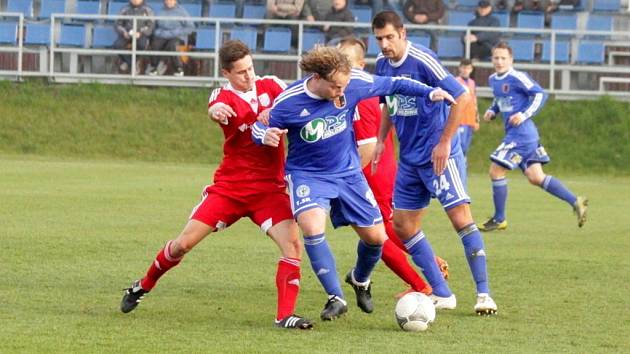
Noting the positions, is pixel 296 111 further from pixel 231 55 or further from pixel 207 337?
pixel 207 337

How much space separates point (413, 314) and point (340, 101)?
1281 mm

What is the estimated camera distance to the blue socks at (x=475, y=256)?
331 inches

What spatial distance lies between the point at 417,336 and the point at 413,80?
1578 mm

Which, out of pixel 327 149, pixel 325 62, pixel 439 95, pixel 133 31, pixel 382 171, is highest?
pixel 133 31

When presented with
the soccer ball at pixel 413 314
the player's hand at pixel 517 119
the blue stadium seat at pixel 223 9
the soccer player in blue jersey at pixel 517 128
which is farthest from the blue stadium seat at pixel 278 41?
the soccer ball at pixel 413 314

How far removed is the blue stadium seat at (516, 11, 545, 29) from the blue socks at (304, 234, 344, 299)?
18.9 metres

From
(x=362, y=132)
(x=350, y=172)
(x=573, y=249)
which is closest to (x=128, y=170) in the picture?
(x=573, y=249)

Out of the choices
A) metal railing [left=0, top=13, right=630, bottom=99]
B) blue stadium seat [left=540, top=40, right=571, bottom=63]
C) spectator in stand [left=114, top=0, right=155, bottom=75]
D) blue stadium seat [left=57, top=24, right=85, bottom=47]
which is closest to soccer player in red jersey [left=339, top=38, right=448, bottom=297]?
metal railing [left=0, top=13, right=630, bottom=99]

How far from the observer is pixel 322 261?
25.5 ft

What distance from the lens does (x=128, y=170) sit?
68.4ft

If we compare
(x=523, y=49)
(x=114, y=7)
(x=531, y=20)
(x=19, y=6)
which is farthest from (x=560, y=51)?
(x=19, y=6)

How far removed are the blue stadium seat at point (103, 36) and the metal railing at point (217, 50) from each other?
0.19 meters

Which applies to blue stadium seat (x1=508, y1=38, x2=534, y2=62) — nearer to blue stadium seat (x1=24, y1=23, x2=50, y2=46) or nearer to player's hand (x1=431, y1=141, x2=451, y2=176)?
blue stadium seat (x1=24, y1=23, x2=50, y2=46)

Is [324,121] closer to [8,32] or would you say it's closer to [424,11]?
[424,11]
